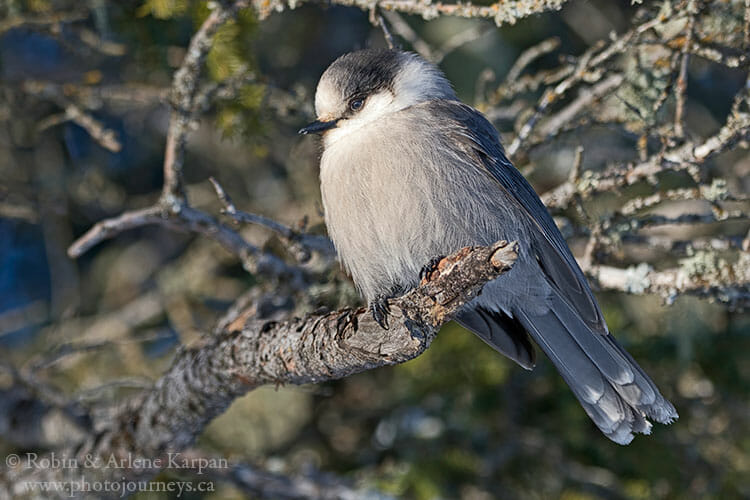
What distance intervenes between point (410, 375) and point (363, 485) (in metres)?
0.75

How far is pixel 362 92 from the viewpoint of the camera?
123 inches

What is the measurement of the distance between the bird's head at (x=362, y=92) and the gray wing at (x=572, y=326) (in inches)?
6.9

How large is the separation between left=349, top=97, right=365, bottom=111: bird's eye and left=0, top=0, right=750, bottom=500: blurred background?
308mm

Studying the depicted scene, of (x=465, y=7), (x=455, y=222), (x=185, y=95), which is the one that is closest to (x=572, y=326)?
(x=455, y=222)

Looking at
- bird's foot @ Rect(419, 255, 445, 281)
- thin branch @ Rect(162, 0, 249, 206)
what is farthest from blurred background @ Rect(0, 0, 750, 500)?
bird's foot @ Rect(419, 255, 445, 281)

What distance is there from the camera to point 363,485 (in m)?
3.60

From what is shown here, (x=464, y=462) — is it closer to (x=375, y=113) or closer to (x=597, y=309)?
(x=597, y=309)

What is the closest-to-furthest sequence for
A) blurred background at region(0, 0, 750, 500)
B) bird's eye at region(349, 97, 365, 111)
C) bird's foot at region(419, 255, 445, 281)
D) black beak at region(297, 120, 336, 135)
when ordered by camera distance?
bird's foot at region(419, 255, 445, 281) < black beak at region(297, 120, 336, 135) < bird's eye at region(349, 97, 365, 111) < blurred background at region(0, 0, 750, 500)

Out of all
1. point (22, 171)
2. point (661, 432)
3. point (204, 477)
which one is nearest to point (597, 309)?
point (661, 432)

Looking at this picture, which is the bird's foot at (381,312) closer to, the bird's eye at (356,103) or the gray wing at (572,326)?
the gray wing at (572,326)

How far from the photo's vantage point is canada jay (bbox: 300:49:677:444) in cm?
283

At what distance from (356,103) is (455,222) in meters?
0.68

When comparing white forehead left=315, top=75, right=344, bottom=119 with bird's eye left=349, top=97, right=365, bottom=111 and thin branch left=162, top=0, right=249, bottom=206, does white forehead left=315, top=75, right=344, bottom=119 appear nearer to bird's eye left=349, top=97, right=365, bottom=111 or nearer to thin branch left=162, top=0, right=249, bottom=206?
bird's eye left=349, top=97, right=365, bottom=111

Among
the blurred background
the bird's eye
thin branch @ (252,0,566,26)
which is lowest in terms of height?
the blurred background
